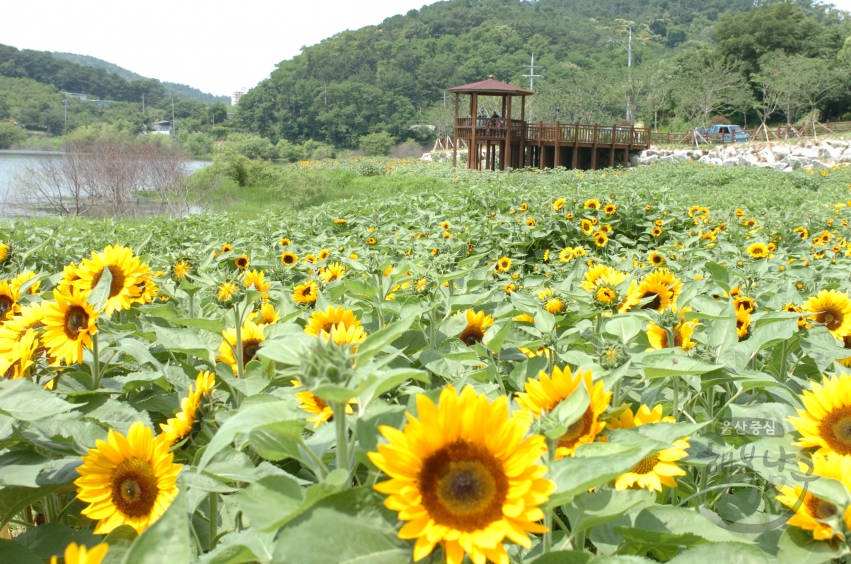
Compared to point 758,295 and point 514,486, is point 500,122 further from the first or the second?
point 514,486

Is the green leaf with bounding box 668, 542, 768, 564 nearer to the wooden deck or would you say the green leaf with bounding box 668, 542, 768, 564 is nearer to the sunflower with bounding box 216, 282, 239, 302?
the sunflower with bounding box 216, 282, 239, 302

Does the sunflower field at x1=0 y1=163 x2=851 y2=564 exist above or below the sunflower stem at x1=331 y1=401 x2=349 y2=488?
below

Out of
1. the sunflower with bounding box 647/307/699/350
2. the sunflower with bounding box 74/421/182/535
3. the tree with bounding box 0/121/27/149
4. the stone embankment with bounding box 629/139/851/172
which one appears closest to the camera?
the sunflower with bounding box 74/421/182/535

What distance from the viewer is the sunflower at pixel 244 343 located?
131cm

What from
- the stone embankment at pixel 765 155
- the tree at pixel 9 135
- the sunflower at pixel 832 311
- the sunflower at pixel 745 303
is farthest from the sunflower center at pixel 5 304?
the tree at pixel 9 135

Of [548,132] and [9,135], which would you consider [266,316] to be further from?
[9,135]

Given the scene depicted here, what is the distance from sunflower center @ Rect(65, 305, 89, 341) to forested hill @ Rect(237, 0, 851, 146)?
4569 cm

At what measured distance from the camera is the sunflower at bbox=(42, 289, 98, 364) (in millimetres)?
1179

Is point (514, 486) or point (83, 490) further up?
point (514, 486)

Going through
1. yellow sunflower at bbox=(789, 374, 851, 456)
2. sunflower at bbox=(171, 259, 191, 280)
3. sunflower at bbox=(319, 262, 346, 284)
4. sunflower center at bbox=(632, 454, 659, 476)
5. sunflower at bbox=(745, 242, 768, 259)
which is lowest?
sunflower at bbox=(745, 242, 768, 259)

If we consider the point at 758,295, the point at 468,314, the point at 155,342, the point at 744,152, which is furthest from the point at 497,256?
the point at 744,152

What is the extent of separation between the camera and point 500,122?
24859mm

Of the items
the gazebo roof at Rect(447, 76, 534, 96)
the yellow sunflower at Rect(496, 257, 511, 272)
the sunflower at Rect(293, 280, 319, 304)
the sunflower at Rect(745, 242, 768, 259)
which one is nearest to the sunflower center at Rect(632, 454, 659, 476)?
the sunflower at Rect(293, 280, 319, 304)

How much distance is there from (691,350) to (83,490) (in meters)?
1.09
